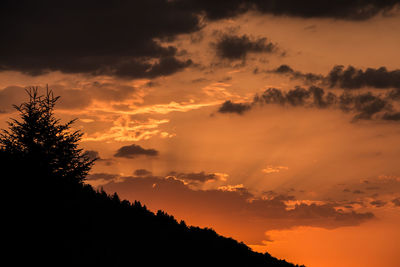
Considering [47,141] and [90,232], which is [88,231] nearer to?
[90,232]

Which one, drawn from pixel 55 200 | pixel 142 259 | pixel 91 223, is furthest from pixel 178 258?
Result: pixel 55 200

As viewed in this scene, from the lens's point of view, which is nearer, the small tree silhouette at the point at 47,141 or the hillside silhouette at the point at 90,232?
the hillside silhouette at the point at 90,232

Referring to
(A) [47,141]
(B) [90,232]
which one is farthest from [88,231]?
(A) [47,141]

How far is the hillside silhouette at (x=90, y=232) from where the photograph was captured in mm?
12586

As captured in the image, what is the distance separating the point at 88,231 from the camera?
48.4 feet

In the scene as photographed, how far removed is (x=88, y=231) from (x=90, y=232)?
2.9 inches

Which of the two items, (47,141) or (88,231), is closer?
(88,231)

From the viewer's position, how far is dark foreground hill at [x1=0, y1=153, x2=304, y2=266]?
12617 millimetres

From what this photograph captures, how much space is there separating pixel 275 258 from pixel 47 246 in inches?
691

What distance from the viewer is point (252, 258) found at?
23.5 meters

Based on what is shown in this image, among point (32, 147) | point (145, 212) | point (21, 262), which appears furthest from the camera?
point (32, 147)

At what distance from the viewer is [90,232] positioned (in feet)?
48.5

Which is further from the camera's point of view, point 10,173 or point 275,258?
point 275,258

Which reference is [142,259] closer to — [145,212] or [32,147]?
[145,212]
